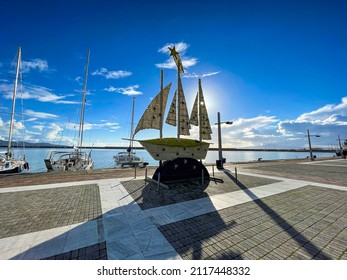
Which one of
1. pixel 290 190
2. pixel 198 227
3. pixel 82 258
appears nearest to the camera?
pixel 82 258

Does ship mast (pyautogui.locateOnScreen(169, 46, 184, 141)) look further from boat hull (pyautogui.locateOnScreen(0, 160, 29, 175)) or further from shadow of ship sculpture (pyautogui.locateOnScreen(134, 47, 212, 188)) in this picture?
boat hull (pyautogui.locateOnScreen(0, 160, 29, 175))

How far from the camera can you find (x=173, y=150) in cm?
1234

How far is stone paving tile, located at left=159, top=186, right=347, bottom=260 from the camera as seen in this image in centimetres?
404

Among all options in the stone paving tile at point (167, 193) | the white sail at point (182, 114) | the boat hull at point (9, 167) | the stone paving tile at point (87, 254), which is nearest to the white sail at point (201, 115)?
the white sail at point (182, 114)

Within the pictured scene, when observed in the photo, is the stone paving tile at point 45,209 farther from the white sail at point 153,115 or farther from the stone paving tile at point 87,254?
the white sail at point 153,115

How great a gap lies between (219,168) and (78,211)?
56.8ft

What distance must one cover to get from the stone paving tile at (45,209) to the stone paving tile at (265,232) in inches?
158

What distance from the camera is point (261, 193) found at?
31.4 feet

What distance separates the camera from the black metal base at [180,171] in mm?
11727

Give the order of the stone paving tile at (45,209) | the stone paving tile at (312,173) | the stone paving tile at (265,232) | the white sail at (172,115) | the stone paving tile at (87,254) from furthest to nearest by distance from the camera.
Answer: the white sail at (172,115) < the stone paving tile at (312,173) < the stone paving tile at (45,209) < the stone paving tile at (265,232) < the stone paving tile at (87,254)

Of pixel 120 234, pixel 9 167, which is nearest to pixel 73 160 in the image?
pixel 9 167
